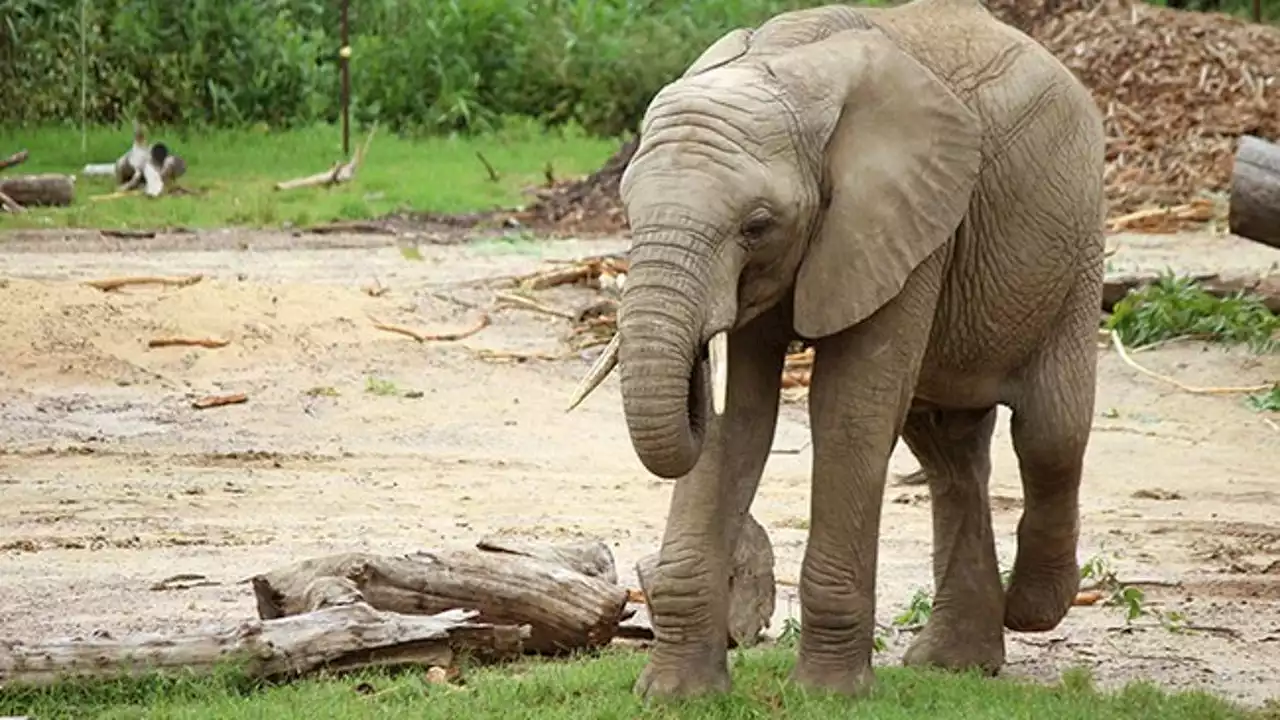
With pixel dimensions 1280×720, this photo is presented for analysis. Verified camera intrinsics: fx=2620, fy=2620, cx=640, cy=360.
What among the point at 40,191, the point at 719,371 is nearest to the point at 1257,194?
the point at 719,371

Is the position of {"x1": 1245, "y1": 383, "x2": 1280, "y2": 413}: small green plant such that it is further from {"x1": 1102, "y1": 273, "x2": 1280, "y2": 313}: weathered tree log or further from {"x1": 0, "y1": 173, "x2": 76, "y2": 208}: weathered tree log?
{"x1": 0, "y1": 173, "x2": 76, "y2": 208}: weathered tree log

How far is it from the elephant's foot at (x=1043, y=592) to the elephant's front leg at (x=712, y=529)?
4.73ft

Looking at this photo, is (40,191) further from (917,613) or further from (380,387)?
(917,613)

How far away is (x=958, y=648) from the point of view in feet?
27.3

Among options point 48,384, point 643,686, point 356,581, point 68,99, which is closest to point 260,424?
point 48,384

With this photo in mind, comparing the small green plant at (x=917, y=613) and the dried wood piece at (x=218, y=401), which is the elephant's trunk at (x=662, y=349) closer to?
the small green plant at (x=917, y=613)

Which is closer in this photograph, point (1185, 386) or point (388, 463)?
point (388, 463)

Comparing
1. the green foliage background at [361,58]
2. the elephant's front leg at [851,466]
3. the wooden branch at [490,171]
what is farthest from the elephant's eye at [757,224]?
the green foliage background at [361,58]

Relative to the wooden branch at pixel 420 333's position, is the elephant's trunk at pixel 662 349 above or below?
above

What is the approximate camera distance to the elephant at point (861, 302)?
6672 mm

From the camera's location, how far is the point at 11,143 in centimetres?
2275

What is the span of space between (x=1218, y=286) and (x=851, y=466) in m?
8.96

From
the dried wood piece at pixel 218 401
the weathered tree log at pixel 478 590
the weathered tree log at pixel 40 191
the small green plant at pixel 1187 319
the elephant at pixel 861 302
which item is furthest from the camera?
the weathered tree log at pixel 40 191

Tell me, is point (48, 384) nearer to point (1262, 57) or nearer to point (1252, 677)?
point (1252, 677)
